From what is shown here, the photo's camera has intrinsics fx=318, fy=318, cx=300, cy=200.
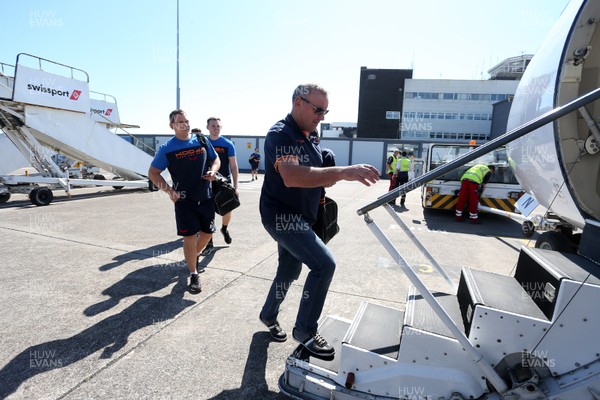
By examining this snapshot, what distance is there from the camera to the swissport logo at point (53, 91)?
340 inches

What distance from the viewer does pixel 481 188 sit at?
7703 millimetres

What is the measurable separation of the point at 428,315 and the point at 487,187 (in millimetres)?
7018

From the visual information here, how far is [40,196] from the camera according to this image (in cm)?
860

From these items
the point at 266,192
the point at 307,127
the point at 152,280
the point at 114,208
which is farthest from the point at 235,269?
the point at 114,208

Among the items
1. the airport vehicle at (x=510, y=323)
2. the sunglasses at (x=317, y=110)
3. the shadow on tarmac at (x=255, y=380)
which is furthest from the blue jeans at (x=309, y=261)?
the sunglasses at (x=317, y=110)

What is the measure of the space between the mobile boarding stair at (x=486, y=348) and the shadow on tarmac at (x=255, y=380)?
158mm

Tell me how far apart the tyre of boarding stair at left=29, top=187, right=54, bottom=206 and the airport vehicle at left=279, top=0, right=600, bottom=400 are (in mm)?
9445

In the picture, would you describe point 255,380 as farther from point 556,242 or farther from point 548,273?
point 556,242

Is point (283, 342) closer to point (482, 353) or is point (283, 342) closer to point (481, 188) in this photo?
point (482, 353)

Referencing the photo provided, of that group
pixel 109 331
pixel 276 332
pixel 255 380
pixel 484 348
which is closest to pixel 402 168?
pixel 276 332

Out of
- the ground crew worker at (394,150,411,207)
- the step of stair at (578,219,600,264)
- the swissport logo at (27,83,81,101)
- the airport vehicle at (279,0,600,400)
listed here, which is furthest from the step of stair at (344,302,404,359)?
the swissport logo at (27,83,81,101)

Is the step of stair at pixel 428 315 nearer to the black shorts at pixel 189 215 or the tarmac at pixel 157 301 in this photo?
the tarmac at pixel 157 301

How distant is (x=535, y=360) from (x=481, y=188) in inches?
271

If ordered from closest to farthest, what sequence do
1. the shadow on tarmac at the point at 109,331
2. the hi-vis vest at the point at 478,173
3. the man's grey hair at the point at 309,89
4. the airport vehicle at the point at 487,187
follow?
the man's grey hair at the point at 309,89 < the shadow on tarmac at the point at 109,331 < the hi-vis vest at the point at 478,173 < the airport vehicle at the point at 487,187
